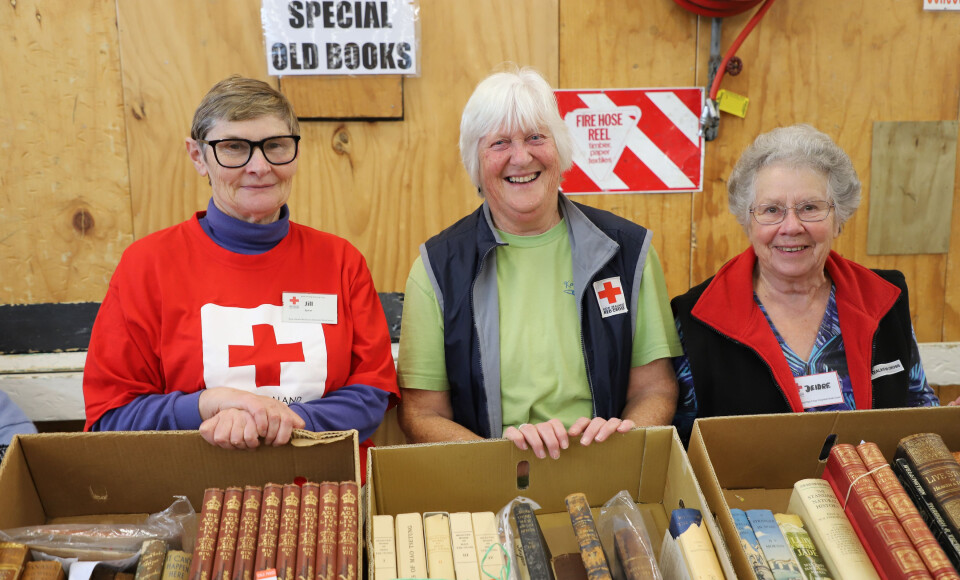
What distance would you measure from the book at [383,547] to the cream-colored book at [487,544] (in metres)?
0.13

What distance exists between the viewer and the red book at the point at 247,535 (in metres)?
0.99

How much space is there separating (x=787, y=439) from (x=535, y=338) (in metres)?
0.58

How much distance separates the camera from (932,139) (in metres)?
2.53

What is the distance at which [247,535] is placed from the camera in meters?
1.03

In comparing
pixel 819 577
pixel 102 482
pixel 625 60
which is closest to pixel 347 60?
pixel 625 60

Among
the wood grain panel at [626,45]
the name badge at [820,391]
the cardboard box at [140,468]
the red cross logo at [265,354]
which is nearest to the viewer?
the cardboard box at [140,468]

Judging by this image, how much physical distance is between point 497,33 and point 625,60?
17.9 inches

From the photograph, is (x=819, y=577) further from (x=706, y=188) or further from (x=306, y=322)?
(x=706, y=188)

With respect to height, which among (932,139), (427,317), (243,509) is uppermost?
(932,139)

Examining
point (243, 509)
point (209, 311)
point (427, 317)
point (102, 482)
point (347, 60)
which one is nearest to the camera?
point (243, 509)

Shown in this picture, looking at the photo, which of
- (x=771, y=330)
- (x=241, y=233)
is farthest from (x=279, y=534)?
(x=771, y=330)

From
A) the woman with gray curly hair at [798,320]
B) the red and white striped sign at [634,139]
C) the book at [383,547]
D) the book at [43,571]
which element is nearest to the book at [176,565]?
the book at [43,571]

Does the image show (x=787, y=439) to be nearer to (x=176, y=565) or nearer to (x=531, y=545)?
(x=531, y=545)

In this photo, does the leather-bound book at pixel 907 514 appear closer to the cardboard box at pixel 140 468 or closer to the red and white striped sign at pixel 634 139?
the cardboard box at pixel 140 468
